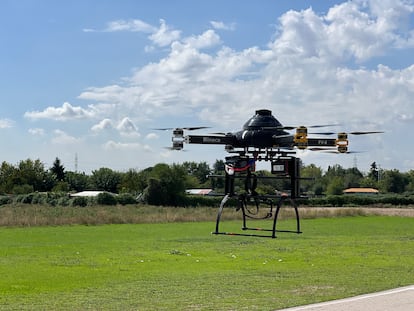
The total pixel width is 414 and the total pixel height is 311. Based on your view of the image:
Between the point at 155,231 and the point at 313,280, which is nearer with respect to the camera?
the point at 313,280

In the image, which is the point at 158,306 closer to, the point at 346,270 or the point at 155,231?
the point at 346,270

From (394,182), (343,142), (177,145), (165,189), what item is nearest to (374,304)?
(343,142)

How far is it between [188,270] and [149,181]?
51760 millimetres

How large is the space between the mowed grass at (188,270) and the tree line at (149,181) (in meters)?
17.4

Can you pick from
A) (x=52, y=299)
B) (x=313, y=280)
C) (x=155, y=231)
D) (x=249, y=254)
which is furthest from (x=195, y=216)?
(x=52, y=299)

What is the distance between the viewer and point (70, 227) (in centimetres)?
4934

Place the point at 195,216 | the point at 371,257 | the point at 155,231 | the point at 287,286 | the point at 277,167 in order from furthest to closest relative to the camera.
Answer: the point at 195,216, the point at 155,231, the point at 371,257, the point at 287,286, the point at 277,167

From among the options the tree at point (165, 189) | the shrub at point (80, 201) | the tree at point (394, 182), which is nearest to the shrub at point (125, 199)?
the tree at point (165, 189)

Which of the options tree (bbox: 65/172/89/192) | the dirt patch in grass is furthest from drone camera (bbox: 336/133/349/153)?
tree (bbox: 65/172/89/192)

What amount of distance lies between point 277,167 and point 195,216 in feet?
148

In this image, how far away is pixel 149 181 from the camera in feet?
244

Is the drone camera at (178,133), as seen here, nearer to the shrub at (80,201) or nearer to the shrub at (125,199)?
the shrub at (80,201)

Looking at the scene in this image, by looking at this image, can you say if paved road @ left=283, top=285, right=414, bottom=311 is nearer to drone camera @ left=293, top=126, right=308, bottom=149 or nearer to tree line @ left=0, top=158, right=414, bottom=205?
drone camera @ left=293, top=126, right=308, bottom=149

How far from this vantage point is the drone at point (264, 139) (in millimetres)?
13297
